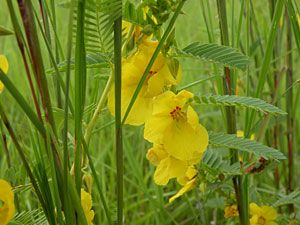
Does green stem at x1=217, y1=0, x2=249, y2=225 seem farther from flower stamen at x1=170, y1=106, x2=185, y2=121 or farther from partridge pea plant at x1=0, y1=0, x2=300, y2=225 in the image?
flower stamen at x1=170, y1=106, x2=185, y2=121

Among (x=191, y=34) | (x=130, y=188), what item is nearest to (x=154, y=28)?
(x=130, y=188)

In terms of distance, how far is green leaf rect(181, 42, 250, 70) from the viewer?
70 cm

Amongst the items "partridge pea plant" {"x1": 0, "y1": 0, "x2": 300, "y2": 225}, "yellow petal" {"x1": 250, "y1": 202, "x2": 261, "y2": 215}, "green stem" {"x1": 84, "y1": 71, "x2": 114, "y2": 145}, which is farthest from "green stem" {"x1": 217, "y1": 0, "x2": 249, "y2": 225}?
"green stem" {"x1": 84, "y1": 71, "x2": 114, "y2": 145}

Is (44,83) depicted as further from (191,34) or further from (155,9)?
(191,34)

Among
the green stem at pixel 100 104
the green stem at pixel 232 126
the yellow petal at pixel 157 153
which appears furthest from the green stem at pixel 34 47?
the green stem at pixel 232 126

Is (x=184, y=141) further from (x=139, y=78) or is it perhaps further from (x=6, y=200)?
(x=6, y=200)

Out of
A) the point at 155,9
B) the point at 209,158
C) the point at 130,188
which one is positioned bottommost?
Answer: the point at 130,188

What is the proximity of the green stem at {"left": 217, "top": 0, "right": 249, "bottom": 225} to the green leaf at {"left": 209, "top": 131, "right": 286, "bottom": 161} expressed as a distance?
0.28 ft

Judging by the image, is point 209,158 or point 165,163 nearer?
point 165,163

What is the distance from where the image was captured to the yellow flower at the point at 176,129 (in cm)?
72

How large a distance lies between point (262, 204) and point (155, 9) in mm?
613

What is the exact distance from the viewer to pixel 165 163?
0.79 m

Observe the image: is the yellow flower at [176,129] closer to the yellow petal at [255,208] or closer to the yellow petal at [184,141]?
the yellow petal at [184,141]

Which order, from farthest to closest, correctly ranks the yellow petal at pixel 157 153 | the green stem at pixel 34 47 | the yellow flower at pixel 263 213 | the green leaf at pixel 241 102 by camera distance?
the yellow flower at pixel 263 213
the yellow petal at pixel 157 153
the green leaf at pixel 241 102
the green stem at pixel 34 47
